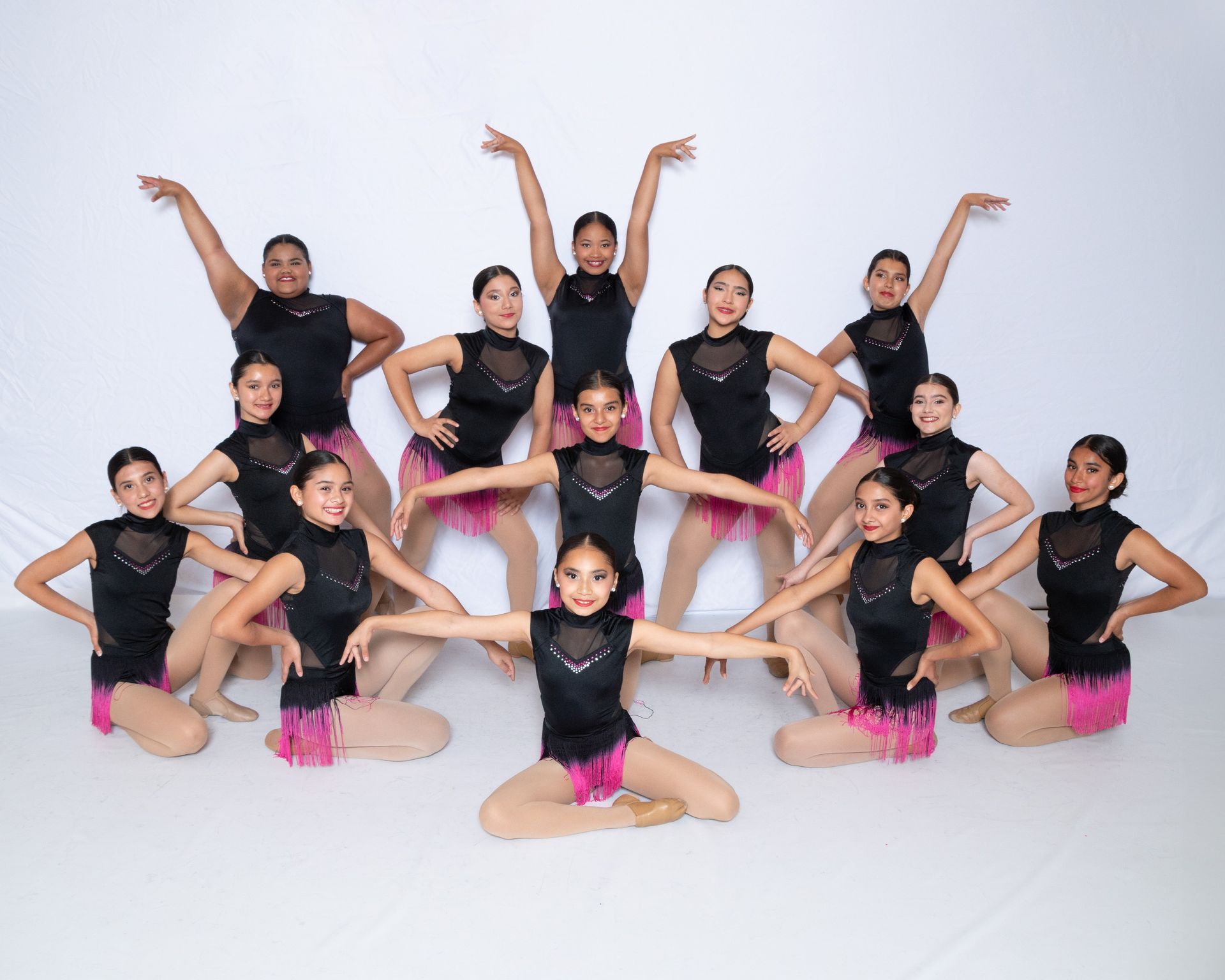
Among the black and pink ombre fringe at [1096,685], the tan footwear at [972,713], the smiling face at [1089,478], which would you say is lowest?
the tan footwear at [972,713]

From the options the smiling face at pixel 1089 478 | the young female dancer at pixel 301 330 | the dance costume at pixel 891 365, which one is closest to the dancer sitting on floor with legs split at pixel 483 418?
the young female dancer at pixel 301 330

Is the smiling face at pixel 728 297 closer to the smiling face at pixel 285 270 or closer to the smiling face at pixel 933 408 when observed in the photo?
the smiling face at pixel 933 408

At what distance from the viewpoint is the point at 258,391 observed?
330 centimetres

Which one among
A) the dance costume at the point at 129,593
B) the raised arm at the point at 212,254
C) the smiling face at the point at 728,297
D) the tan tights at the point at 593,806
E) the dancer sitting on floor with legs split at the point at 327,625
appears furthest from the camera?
the raised arm at the point at 212,254

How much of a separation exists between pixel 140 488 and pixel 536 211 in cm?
169

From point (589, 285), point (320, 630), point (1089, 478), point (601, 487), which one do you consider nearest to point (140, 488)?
point (320, 630)

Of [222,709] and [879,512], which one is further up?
[879,512]

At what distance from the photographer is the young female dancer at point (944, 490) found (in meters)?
3.38

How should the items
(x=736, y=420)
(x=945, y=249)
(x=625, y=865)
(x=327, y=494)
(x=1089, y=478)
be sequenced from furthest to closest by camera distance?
(x=945, y=249), (x=736, y=420), (x=1089, y=478), (x=327, y=494), (x=625, y=865)

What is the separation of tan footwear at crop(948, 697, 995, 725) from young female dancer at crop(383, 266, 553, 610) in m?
1.57

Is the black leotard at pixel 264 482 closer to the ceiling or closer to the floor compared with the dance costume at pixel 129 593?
closer to the ceiling

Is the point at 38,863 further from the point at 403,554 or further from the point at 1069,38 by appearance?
the point at 1069,38

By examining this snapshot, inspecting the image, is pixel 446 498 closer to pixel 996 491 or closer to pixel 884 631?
pixel 884 631

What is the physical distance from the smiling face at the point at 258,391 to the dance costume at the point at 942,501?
83.5 inches
